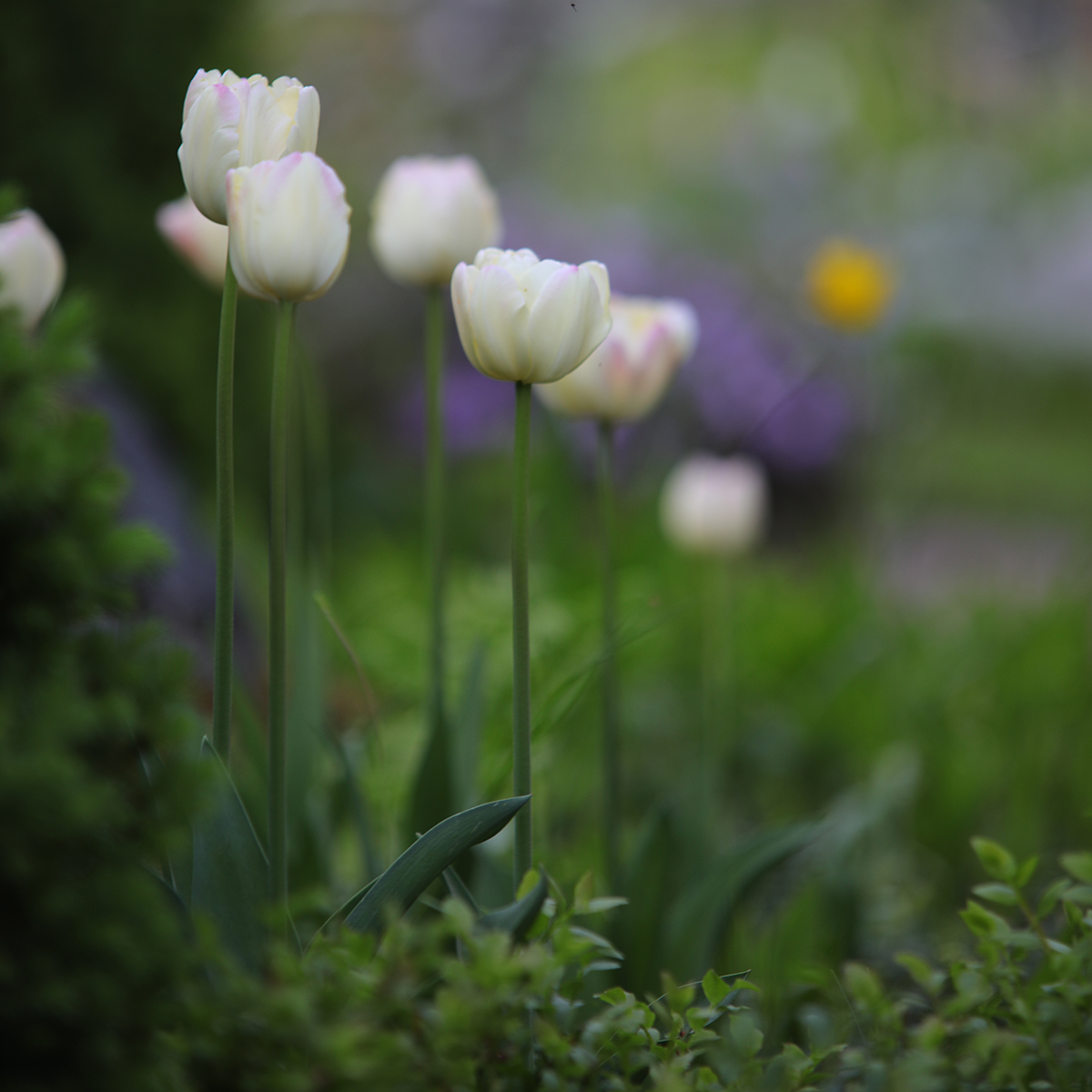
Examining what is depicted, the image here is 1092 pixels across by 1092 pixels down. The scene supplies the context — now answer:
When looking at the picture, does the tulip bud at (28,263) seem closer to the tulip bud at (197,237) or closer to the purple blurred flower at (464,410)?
the tulip bud at (197,237)

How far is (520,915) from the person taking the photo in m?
0.93

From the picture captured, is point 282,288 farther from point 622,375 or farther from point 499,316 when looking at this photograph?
point 622,375

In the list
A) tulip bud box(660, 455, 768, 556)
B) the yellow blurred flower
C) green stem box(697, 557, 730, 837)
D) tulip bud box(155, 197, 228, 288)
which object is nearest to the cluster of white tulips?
tulip bud box(155, 197, 228, 288)

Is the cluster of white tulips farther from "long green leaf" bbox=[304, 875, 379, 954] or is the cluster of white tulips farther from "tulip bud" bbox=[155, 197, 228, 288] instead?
"tulip bud" bbox=[155, 197, 228, 288]

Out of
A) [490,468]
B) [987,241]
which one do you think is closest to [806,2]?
[987,241]

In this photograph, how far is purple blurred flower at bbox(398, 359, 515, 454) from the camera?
4754mm

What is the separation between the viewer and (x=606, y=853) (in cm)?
138

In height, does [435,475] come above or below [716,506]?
above

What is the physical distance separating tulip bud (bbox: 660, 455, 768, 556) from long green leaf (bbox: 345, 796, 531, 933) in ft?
3.69

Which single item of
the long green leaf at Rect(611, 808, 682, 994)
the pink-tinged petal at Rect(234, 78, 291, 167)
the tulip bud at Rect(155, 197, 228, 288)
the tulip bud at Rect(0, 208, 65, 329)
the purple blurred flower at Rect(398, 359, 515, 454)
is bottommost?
the long green leaf at Rect(611, 808, 682, 994)

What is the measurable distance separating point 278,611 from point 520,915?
0.35 metres

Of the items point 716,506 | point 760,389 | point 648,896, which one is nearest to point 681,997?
point 648,896

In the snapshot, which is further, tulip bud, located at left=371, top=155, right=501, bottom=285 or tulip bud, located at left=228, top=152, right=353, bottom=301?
tulip bud, located at left=371, top=155, right=501, bottom=285

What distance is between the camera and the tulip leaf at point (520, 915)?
3.01 ft
